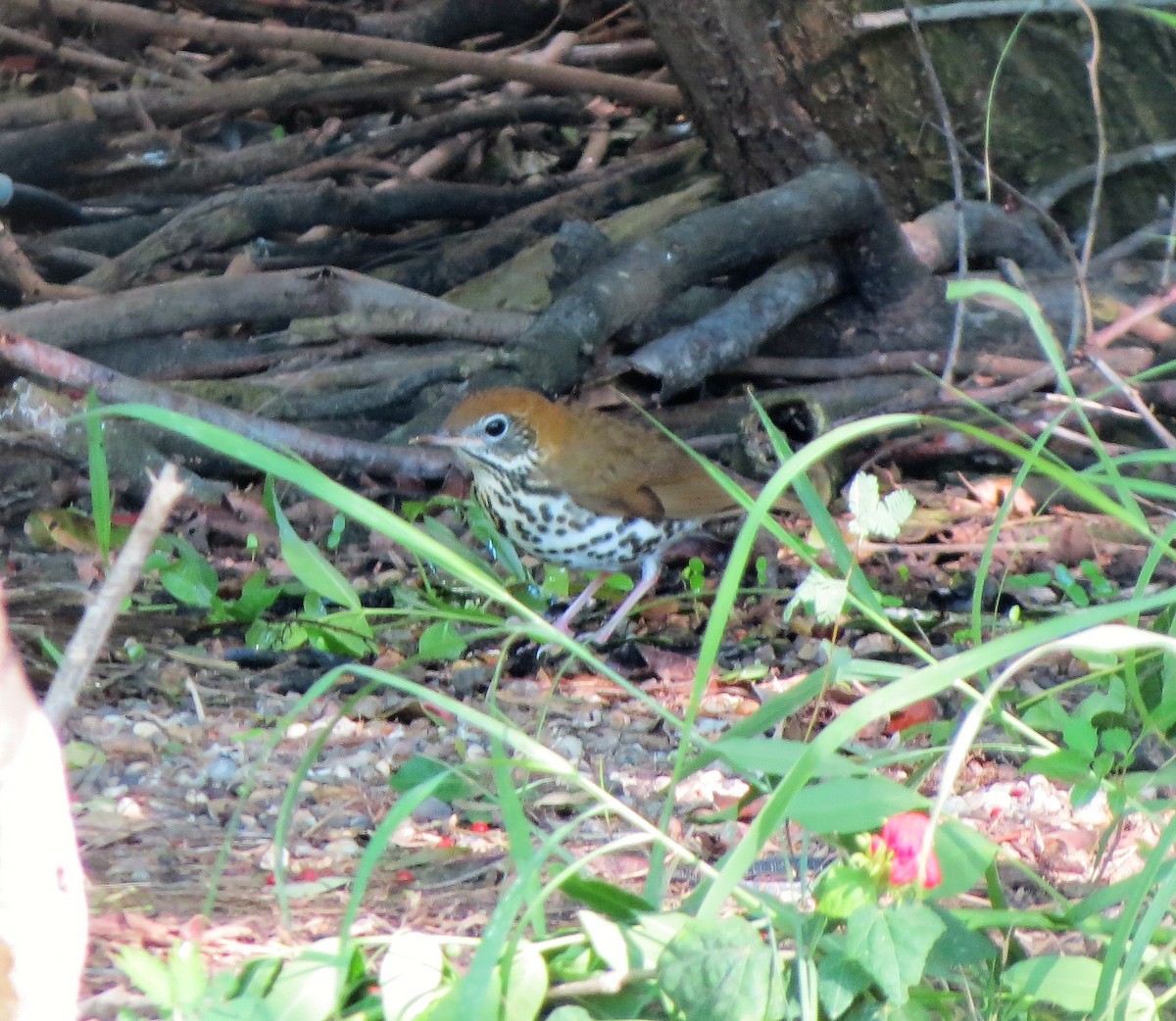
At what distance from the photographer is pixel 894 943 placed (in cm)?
135

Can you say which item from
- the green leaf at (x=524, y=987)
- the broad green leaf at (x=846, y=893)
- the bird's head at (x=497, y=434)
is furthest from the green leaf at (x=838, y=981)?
the bird's head at (x=497, y=434)

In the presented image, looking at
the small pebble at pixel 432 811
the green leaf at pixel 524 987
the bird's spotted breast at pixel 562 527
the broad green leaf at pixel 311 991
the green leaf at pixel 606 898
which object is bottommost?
the bird's spotted breast at pixel 562 527

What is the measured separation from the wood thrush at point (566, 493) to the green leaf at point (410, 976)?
1.84m

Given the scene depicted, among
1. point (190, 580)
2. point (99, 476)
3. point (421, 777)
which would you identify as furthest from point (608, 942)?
point (190, 580)

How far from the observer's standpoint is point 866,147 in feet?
14.7

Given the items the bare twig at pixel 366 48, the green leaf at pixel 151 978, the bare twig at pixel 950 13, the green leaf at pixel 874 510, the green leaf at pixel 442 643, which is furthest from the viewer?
the bare twig at pixel 366 48

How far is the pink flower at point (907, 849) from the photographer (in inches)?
54.9

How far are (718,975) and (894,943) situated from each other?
0.15 meters

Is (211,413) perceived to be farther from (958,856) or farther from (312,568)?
(958,856)

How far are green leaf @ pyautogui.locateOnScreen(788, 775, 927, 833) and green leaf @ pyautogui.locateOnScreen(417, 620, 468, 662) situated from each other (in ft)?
4.62

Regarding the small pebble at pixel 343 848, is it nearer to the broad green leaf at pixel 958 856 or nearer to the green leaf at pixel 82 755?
the green leaf at pixel 82 755

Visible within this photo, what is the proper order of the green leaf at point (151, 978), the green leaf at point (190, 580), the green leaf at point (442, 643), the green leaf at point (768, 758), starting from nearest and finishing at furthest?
the green leaf at point (151, 978), the green leaf at point (768, 758), the green leaf at point (442, 643), the green leaf at point (190, 580)

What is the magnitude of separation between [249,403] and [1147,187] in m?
2.51

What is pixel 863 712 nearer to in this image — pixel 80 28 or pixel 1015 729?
pixel 1015 729
